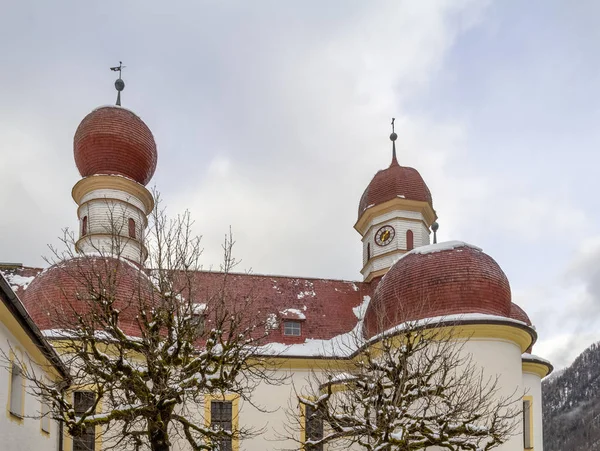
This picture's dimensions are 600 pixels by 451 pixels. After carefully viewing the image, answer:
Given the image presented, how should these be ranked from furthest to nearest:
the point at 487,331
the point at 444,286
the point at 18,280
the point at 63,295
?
1. the point at 18,280
2. the point at 63,295
3. the point at 444,286
4. the point at 487,331

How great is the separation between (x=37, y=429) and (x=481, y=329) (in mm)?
12949

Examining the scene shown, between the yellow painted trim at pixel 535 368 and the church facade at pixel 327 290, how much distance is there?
0.05 metres

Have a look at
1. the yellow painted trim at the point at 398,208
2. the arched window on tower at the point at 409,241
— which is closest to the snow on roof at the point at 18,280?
the yellow painted trim at the point at 398,208

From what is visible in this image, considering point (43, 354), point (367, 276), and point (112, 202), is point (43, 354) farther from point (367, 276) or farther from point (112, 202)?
point (367, 276)

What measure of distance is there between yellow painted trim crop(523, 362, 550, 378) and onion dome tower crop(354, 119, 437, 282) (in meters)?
8.56

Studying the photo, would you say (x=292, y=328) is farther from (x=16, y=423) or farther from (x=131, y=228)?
(x=16, y=423)

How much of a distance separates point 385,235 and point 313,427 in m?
13.3

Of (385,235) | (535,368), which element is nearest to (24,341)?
(535,368)

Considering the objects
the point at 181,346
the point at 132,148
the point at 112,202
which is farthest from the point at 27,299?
the point at 181,346

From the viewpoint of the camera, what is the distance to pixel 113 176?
30719 mm

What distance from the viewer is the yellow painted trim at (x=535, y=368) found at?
26781 millimetres

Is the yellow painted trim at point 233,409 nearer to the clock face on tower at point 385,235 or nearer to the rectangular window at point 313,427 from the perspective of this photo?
the rectangular window at point 313,427

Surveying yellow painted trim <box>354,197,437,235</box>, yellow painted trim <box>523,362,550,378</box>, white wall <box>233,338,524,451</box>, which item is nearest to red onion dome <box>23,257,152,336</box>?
white wall <box>233,338,524,451</box>

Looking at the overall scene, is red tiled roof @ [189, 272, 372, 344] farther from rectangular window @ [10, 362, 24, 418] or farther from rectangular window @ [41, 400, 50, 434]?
rectangular window @ [10, 362, 24, 418]
